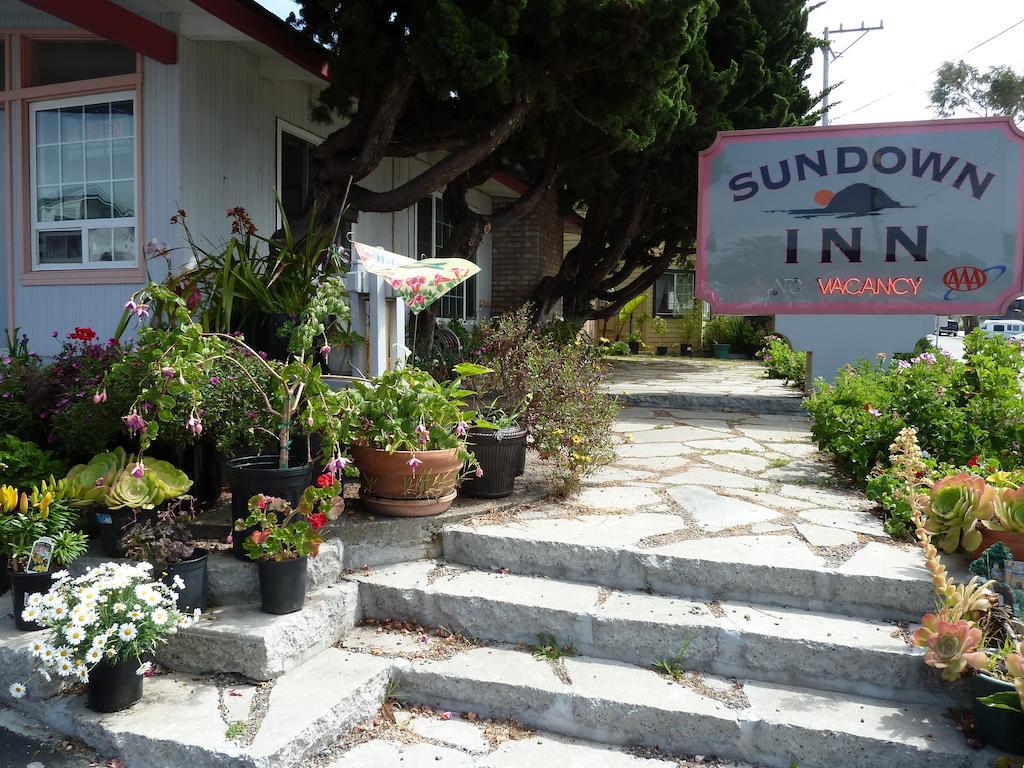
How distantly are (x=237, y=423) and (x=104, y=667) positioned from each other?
47.8 inches

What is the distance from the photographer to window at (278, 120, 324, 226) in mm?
6570

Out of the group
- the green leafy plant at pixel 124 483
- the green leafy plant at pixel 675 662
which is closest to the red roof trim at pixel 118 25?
the green leafy plant at pixel 124 483

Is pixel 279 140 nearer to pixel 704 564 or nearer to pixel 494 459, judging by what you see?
pixel 494 459

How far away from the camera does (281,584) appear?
2.86 m

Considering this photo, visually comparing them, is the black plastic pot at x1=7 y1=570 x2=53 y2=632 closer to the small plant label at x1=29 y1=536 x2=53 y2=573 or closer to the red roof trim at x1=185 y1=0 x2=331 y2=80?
the small plant label at x1=29 y1=536 x2=53 y2=573

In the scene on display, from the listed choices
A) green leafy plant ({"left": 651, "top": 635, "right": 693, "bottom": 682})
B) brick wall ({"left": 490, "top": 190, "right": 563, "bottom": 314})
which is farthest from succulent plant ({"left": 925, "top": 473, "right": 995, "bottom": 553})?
brick wall ({"left": 490, "top": 190, "right": 563, "bottom": 314})

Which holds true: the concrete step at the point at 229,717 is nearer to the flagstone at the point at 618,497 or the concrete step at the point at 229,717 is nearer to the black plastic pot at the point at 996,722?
the flagstone at the point at 618,497

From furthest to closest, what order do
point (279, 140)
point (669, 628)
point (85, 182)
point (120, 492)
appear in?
point (279, 140) → point (85, 182) → point (120, 492) → point (669, 628)

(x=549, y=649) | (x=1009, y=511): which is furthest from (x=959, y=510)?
(x=549, y=649)

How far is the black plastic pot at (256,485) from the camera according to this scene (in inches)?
119

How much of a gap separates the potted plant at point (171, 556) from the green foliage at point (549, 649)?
132 cm

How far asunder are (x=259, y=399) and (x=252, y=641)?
116cm

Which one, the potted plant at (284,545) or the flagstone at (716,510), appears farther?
the flagstone at (716,510)

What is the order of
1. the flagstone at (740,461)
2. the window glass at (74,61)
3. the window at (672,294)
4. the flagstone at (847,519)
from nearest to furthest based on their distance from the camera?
the flagstone at (847,519) < the flagstone at (740,461) < the window glass at (74,61) < the window at (672,294)
